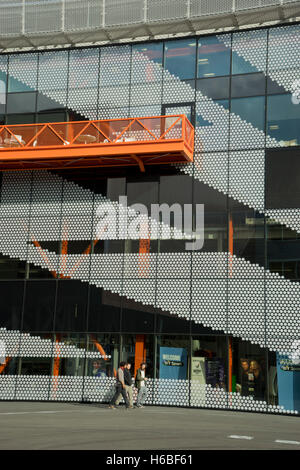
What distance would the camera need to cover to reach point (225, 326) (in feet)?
71.7

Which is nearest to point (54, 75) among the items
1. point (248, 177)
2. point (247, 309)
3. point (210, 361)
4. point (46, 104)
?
point (46, 104)

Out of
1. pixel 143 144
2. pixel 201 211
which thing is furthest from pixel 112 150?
pixel 201 211

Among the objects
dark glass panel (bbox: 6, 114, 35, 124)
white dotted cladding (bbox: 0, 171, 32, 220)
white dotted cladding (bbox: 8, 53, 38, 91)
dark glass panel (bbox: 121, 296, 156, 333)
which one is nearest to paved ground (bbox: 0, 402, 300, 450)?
dark glass panel (bbox: 121, 296, 156, 333)

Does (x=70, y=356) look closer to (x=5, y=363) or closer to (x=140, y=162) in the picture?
(x=5, y=363)

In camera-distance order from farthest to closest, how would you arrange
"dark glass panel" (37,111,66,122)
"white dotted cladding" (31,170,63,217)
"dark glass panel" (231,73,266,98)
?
1. "dark glass panel" (37,111,66,122)
2. "white dotted cladding" (31,170,63,217)
3. "dark glass panel" (231,73,266,98)

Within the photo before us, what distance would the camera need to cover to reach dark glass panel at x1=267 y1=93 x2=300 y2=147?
2225 centimetres

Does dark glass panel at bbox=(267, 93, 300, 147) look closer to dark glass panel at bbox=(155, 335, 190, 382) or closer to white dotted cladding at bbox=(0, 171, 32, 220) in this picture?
dark glass panel at bbox=(155, 335, 190, 382)

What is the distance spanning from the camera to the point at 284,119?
22391 mm

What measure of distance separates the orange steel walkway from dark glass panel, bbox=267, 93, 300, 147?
2.94 m

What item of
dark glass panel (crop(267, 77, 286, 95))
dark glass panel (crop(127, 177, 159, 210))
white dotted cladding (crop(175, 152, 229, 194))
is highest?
dark glass panel (crop(267, 77, 286, 95))

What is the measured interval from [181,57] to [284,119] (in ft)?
15.5
